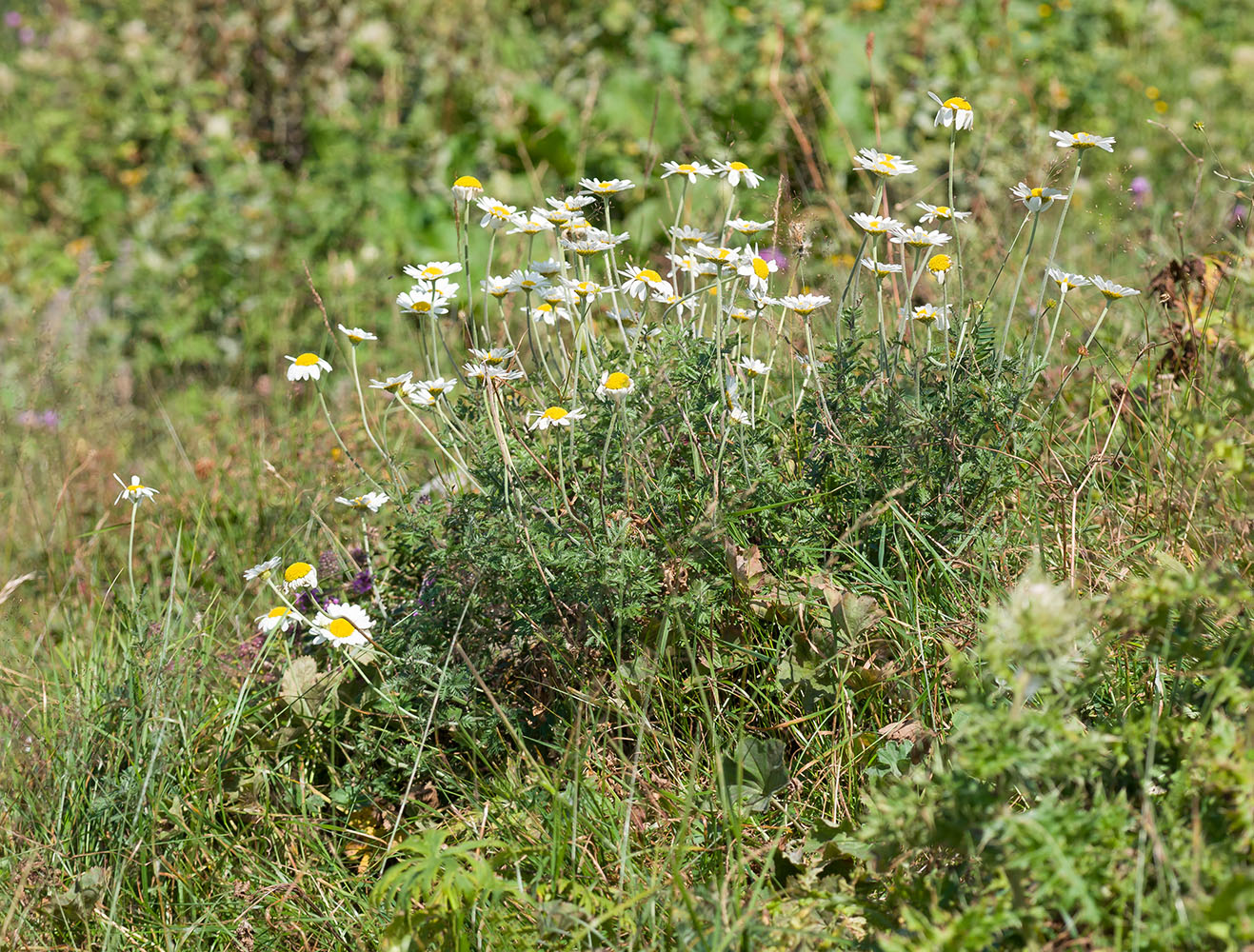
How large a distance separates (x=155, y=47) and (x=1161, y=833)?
209 inches

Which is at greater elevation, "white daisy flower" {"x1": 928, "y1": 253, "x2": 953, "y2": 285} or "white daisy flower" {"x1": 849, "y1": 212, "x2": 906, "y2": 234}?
"white daisy flower" {"x1": 849, "y1": 212, "x2": 906, "y2": 234}

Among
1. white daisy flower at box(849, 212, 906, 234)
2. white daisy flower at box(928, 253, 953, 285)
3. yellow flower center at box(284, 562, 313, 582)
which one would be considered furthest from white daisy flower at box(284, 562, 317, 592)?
white daisy flower at box(928, 253, 953, 285)

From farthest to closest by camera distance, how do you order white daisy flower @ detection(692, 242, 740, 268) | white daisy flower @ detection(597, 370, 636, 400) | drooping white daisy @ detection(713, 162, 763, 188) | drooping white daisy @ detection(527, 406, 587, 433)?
drooping white daisy @ detection(713, 162, 763, 188), white daisy flower @ detection(692, 242, 740, 268), drooping white daisy @ detection(527, 406, 587, 433), white daisy flower @ detection(597, 370, 636, 400)

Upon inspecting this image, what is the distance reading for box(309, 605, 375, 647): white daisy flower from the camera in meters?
1.78

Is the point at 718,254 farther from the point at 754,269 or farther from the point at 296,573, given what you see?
the point at 296,573

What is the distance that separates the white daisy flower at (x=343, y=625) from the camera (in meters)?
1.78

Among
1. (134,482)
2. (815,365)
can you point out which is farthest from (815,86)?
(134,482)

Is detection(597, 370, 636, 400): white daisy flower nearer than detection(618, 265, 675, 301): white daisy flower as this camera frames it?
Yes

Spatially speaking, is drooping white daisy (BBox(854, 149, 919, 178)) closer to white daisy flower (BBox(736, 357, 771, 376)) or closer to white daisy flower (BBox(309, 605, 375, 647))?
white daisy flower (BBox(736, 357, 771, 376))

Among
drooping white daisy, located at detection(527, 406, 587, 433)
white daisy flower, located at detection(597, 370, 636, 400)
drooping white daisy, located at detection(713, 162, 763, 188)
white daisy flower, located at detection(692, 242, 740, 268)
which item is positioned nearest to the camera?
white daisy flower, located at detection(597, 370, 636, 400)

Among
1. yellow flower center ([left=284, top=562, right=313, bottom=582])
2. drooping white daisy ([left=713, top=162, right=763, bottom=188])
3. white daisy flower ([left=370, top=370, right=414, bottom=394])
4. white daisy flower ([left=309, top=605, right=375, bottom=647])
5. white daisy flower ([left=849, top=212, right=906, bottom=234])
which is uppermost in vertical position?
drooping white daisy ([left=713, top=162, right=763, bottom=188])

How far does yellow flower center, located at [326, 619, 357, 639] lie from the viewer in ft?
5.88

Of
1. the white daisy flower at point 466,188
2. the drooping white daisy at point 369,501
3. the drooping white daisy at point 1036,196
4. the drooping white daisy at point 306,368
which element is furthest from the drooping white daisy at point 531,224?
the drooping white daisy at point 1036,196

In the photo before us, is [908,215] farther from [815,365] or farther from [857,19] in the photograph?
[815,365]
